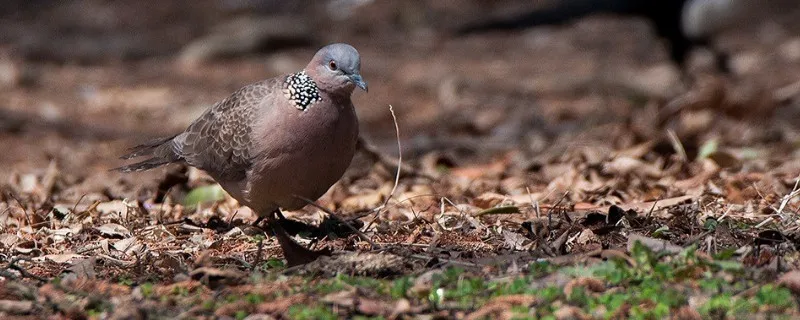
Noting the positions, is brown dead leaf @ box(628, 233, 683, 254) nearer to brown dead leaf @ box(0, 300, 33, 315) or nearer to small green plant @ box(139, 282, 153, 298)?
small green plant @ box(139, 282, 153, 298)

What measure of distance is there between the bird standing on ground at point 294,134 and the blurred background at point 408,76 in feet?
→ 8.88

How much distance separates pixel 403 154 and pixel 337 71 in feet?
12.1

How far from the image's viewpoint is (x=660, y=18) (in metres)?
14.4

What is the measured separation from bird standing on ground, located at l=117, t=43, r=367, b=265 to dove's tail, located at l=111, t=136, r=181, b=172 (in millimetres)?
617

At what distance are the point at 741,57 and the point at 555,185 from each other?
919 centimetres

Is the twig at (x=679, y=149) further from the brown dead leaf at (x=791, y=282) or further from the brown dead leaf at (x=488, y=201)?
the brown dead leaf at (x=791, y=282)

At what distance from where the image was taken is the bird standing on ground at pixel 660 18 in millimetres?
14133

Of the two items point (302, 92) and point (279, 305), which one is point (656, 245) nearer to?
point (279, 305)

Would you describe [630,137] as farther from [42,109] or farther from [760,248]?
[42,109]

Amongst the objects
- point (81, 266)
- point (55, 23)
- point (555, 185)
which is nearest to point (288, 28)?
point (55, 23)

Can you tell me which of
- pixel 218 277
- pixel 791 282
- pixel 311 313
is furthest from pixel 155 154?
pixel 791 282

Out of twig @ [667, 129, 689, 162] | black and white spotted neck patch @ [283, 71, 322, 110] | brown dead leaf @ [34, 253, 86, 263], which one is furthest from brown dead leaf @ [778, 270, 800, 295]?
twig @ [667, 129, 689, 162]

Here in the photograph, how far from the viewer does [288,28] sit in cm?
1655

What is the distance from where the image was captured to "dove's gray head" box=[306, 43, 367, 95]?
543 cm
